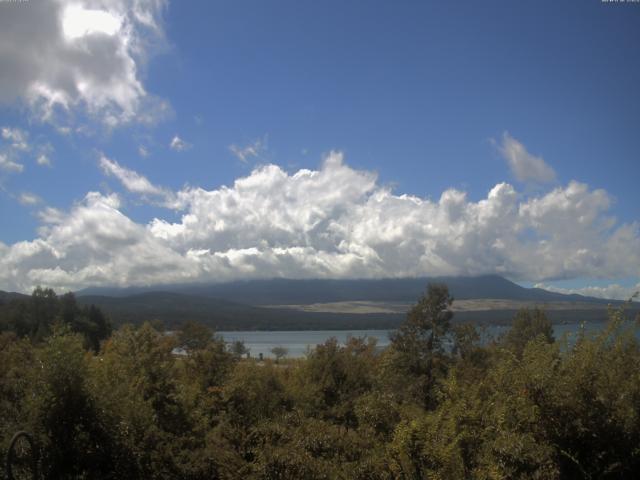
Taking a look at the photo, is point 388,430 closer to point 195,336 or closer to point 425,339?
point 425,339

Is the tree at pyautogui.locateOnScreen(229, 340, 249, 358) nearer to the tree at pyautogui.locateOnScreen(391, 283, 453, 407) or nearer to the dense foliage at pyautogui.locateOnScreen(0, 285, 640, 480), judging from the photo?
the tree at pyautogui.locateOnScreen(391, 283, 453, 407)

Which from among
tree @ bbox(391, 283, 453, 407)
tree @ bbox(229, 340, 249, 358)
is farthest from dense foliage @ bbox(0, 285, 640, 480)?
tree @ bbox(229, 340, 249, 358)

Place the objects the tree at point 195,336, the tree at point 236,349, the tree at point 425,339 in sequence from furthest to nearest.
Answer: the tree at point 236,349
the tree at point 195,336
the tree at point 425,339

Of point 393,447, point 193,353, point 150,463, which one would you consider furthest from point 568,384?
point 193,353

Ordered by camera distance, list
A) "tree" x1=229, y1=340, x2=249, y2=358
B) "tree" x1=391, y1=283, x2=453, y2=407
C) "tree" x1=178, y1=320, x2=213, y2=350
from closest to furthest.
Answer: "tree" x1=391, y1=283, x2=453, y2=407 → "tree" x1=178, y1=320, x2=213, y2=350 → "tree" x1=229, y1=340, x2=249, y2=358

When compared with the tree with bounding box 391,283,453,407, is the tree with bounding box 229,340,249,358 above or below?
below

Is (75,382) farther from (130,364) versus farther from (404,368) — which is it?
(404,368)

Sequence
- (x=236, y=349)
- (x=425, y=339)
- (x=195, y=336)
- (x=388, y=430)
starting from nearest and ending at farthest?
1. (x=388, y=430)
2. (x=425, y=339)
3. (x=195, y=336)
4. (x=236, y=349)

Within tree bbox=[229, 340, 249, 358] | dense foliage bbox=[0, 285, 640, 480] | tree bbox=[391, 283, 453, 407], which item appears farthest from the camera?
tree bbox=[229, 340, 249, 358]

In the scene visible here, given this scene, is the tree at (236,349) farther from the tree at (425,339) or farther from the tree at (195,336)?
the tree at (425,339)

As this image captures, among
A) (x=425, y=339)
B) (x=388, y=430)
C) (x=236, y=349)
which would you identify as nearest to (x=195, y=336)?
(x=236, y=349)

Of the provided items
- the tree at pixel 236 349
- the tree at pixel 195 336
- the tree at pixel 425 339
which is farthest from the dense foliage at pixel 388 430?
the tree at pixel 236 349

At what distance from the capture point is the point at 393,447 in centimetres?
938

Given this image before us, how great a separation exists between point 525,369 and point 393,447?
104 inches
